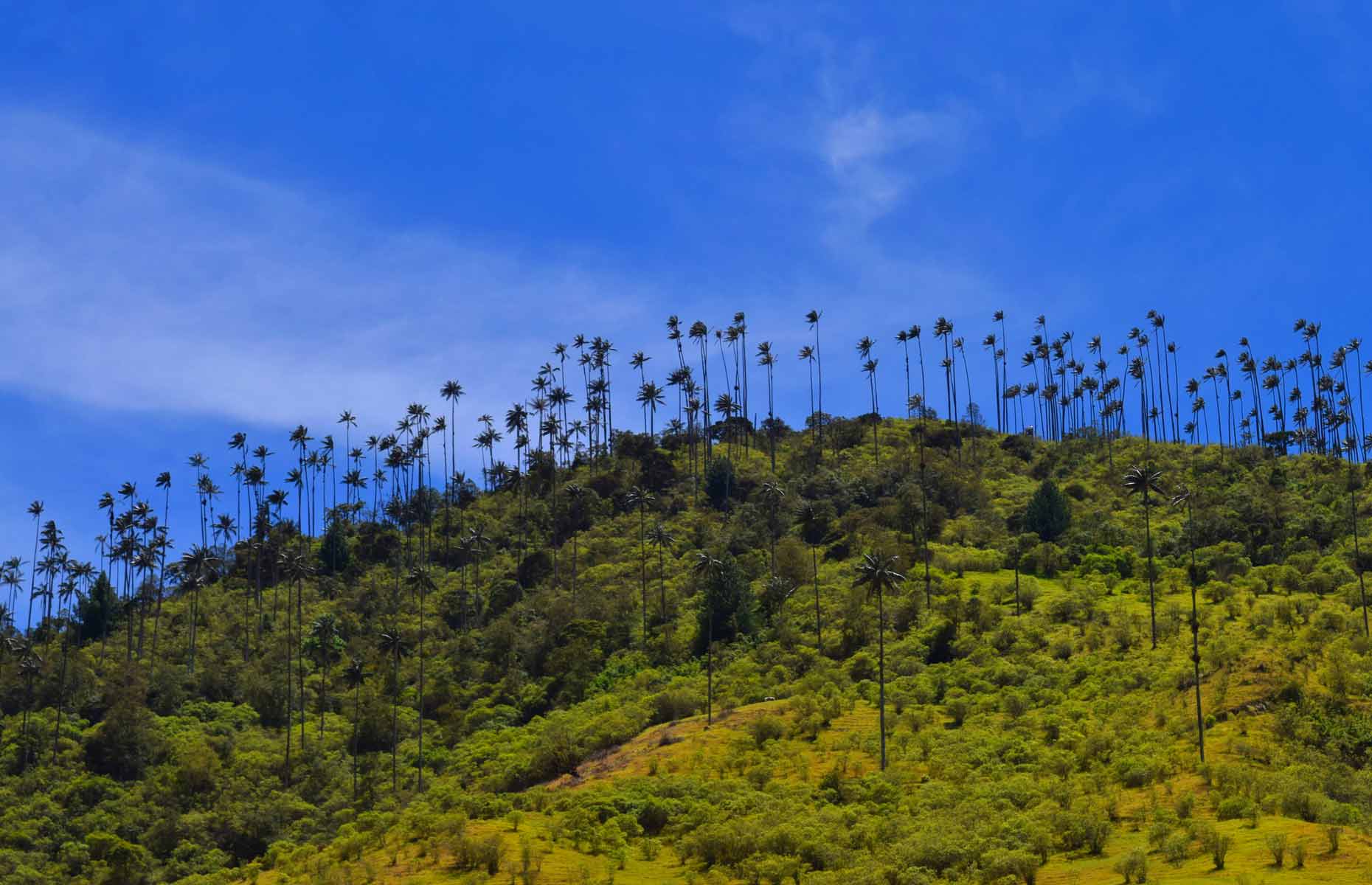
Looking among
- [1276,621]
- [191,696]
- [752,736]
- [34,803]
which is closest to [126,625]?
[191,696]

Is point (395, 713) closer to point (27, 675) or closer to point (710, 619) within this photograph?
point (710, 619)

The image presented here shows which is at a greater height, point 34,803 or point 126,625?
point 126,625

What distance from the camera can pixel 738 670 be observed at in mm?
98375

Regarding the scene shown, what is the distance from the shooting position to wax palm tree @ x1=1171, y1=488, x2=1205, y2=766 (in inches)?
2544

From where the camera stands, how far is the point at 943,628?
97.4 meters

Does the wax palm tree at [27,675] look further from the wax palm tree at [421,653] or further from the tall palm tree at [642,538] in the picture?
the tall palm tree at [642,538]

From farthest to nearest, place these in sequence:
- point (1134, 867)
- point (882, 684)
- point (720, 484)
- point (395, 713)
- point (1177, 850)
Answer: point (720, 484) < point (395, 713) < point (882, 684) < point (1177, 850) < point (1134, 867)

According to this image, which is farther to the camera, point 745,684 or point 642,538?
point 642,538

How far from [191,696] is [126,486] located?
4693 centimetres

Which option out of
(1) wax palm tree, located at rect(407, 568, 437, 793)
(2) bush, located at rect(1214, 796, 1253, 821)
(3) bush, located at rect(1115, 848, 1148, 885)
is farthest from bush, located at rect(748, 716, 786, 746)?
(3) bush, located at rect(1115, 848, 1148, 885)

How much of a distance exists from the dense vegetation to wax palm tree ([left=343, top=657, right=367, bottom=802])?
0.54 meters

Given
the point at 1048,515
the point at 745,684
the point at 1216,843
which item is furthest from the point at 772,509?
the point at 1216,843

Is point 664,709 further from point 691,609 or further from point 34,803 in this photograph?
point 34,803

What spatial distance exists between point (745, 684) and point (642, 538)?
124 feet
